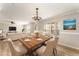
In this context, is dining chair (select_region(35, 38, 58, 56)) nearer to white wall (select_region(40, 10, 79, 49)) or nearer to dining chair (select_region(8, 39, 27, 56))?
white wall (select_region(40, 10, 79, 49))

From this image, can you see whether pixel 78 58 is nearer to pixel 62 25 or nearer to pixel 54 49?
pixel 54 49

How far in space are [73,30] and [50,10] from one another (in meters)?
0.66

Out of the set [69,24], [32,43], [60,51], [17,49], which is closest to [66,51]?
[60,51]

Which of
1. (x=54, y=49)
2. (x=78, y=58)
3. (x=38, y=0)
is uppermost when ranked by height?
(x=38, y=0)

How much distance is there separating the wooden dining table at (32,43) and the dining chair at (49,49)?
0.29 ft

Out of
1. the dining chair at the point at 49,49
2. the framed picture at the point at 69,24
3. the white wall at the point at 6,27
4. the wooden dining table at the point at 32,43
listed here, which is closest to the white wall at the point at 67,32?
the framed picture at the point at 69,24

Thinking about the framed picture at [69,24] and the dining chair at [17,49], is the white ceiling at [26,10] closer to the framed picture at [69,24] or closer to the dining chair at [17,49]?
the framed picture at [69,24]

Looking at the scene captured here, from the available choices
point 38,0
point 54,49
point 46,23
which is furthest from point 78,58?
point 38,0

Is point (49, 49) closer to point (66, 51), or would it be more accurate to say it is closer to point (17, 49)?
point (66, 51)

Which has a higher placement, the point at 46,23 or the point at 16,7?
the point at 16,7

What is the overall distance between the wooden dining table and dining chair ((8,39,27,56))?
0.10m

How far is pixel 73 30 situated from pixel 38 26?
2.50ft

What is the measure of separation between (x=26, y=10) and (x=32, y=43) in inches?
28.7

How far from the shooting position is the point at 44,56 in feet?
7.72
